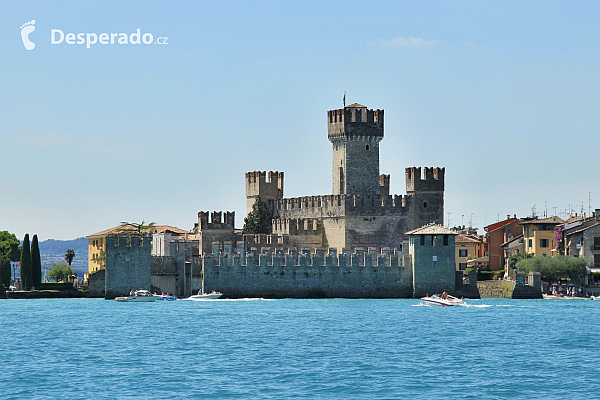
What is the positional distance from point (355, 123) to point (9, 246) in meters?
26.7

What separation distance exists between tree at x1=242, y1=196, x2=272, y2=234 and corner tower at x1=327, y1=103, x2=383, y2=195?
5.85m

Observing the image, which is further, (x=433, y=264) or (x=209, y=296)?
(x=209, y=296)

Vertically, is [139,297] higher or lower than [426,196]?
lower

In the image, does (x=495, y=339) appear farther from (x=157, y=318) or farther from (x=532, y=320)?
(x=157, y=318)

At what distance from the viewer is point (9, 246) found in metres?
88.7

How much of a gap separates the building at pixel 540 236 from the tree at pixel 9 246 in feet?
119

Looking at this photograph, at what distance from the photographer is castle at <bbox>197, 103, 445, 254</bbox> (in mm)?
80625

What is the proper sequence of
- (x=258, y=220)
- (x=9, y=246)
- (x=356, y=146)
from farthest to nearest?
(x=9, y=246) → (x=258, y=220) → (x=356, y=146)

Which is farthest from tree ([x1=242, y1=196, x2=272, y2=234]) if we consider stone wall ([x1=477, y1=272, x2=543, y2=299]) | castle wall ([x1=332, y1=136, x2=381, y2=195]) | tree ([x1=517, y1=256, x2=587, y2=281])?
tree ([x1=517, y1=256, x2=587, y2=281])

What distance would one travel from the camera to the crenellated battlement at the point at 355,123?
8319 centimetres

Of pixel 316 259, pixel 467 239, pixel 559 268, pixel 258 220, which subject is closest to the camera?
pixel 316 259

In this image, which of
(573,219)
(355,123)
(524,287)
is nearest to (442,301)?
(524,287)

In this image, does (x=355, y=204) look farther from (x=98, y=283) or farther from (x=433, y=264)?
(x=98, y=283)

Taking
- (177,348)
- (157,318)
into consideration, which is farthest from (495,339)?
(157,318)
